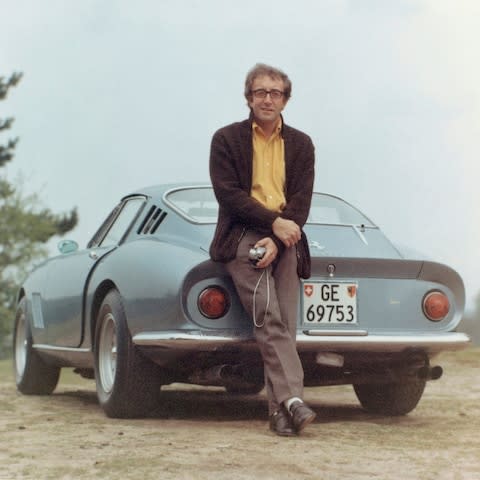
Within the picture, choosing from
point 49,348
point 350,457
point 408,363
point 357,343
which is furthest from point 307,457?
point 49,348

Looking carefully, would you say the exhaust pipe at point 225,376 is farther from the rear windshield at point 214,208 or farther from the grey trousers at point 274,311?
the rear windshield at point 214,208

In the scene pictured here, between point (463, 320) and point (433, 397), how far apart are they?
220 cm

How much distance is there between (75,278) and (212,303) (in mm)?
2022

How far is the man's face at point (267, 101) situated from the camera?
22.0 ft

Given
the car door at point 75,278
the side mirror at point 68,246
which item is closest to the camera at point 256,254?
the car door at point 75,278

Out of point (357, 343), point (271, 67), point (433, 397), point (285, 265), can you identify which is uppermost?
point (271, 67)

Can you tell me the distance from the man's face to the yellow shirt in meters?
0.09

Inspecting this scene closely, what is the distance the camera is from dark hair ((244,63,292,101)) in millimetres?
6719

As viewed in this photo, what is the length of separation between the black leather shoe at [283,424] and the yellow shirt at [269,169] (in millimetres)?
1147

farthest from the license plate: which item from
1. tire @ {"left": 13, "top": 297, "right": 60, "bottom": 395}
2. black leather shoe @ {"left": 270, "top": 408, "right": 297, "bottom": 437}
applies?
tire @ {"left": 13, "top": 297, "right": 60, "bottom": 395}

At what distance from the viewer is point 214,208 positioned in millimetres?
7434

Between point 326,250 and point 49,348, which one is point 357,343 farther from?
point 49,348

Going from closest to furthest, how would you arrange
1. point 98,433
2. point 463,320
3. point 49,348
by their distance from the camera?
point 98,433 → point 463,320 → point 49,348

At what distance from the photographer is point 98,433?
6.43 m
